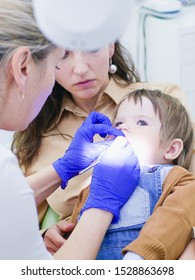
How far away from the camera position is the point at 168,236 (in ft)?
3.78

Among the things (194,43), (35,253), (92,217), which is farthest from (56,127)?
(194,43)

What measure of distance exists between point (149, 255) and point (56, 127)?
670mm

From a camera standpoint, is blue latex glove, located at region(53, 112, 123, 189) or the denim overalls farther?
blue latex glove, located at region(53, 112, 123, 189)

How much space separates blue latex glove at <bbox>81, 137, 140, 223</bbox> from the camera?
125cm

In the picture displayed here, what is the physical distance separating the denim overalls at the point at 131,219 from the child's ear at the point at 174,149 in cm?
13

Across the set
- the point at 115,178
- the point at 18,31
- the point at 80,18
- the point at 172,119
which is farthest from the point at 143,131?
the point at 80,18

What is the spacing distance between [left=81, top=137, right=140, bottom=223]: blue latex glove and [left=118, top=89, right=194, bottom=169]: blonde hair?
0.16m

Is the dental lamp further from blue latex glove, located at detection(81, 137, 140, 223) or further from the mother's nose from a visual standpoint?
the mother's nose

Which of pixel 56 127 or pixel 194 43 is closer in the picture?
pixel 56 127

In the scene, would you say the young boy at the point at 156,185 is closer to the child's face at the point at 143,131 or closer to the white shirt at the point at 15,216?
the child's face at the point at 143,131

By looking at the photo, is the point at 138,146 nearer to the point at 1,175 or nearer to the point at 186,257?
the point at 186,257

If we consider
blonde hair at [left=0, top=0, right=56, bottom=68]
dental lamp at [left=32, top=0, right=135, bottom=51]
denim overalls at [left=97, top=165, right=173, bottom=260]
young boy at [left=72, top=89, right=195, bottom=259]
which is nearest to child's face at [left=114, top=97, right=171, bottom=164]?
young boy at [left=72, top=89, right=195, bottom=259]

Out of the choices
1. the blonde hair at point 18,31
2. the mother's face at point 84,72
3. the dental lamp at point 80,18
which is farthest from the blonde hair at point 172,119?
the dental lamp at point 80,18

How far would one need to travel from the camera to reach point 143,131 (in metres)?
1.41
